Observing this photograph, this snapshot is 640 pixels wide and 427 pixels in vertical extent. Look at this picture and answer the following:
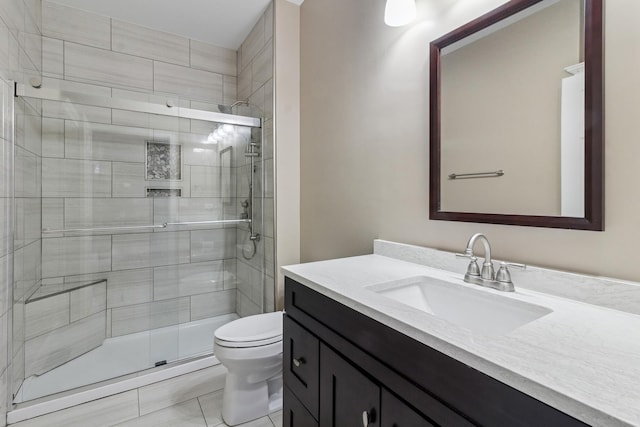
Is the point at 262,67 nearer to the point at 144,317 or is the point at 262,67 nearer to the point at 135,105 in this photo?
the point at 135,105

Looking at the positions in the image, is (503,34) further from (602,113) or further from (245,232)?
(245,232)

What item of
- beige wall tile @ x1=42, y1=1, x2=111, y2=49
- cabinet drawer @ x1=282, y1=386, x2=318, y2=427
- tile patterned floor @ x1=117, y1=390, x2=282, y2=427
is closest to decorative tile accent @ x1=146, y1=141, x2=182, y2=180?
beige wall tile @ x1=42, y1=1, x2=111, y2=49

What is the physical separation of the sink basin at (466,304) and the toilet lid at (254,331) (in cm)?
84

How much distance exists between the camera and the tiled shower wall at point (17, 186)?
1.55 m

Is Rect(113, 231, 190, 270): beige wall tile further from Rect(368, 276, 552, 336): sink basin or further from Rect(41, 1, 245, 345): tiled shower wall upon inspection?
Rect(368, 276, 552, 336): sink basin

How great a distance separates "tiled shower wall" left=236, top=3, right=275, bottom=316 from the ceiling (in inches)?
4.5

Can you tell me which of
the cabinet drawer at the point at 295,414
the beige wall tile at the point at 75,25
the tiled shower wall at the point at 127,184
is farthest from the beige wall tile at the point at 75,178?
the cabinet drawer at the point at 295,414

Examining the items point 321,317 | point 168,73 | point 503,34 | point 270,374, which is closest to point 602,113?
point 503,34

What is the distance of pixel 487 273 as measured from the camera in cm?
97

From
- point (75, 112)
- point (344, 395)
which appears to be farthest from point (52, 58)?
point (344, 395)

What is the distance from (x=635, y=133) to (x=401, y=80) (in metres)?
0.88

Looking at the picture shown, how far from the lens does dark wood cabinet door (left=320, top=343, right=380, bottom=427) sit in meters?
0.77

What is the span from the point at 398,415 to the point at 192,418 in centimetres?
140

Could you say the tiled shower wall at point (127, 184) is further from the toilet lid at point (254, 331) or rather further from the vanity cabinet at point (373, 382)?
the vanity cabinet at point (373, 382)
